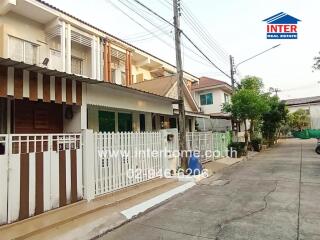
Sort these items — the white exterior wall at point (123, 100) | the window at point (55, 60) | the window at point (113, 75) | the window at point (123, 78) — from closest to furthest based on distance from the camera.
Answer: the white exterior wall at point (123, 100)
the window at point (55, 60)
the window at point (113, 75)
the window at point (123, 78)

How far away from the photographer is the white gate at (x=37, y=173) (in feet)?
18.5

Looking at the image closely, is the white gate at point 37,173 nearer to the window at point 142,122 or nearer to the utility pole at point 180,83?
the utility pole at point 180,83

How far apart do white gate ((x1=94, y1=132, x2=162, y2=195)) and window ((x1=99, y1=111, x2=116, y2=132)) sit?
2455mm

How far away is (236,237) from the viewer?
5.15 m

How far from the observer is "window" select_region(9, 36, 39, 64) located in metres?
12.2

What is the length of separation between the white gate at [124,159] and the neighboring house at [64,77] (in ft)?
3.40

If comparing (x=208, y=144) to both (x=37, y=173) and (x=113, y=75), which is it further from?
(x=37, y=173)

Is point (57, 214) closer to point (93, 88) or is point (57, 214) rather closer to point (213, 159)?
point (93, 88)

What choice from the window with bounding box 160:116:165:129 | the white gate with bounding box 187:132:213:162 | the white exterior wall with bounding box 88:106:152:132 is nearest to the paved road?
the white gate with bounding box 187:132:213:162

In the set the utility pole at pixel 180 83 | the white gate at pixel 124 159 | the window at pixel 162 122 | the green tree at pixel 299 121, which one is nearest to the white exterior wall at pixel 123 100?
the utility pole at pixel 180 83

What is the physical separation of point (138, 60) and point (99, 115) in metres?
10.4

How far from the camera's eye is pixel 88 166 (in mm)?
7430

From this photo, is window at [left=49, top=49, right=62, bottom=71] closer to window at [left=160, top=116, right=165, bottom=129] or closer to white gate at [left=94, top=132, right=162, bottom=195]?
white gate at [left=94, top=132, right=162, bottom=195]

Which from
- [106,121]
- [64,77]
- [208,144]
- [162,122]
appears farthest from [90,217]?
[208,144]
